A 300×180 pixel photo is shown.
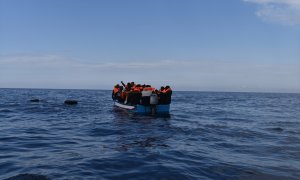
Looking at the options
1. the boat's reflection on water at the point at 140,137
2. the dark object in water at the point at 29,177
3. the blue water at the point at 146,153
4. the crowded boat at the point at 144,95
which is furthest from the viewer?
the crowded boat at the point at 144,95

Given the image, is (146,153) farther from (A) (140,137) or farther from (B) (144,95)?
(B) (144,95)

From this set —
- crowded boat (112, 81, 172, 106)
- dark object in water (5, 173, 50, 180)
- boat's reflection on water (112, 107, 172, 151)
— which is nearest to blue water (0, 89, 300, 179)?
boat's reflection on water (112, 107, 172, 151)

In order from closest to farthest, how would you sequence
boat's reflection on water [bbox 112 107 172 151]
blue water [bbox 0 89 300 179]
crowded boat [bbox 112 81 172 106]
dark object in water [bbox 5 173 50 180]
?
dark object in water [bbox 5 173 50 180], blue water [bbox 0 89 300 179], boat's reflection on water [bbox 112 107 172 151], crowded boat [bbox 112 81 172 106]

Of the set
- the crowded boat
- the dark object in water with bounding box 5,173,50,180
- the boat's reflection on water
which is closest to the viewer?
the dark object in water with bounding box 5,173,50,180

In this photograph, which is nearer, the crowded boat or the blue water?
the blue water

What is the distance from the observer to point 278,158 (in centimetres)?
1207

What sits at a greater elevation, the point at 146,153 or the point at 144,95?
the point at 144,95

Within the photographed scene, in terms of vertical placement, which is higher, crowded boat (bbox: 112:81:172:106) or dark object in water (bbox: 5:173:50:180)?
crowded boat (bbox: 112:81:172:106)

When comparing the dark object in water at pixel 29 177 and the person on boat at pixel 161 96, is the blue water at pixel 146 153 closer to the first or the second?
the dark object in water at pixel 29 177

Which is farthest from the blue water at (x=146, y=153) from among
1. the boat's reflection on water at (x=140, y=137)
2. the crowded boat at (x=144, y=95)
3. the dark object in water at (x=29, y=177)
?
the crowded boat at (x=144, y=95)

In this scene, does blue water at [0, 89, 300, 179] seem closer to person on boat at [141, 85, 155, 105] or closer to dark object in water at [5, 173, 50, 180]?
dark object in water at [5, 173, 50, 180]

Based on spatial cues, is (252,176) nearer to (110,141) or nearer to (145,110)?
(110,141)

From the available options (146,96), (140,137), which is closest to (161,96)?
(146,96)

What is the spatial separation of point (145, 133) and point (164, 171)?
771 centimetres
